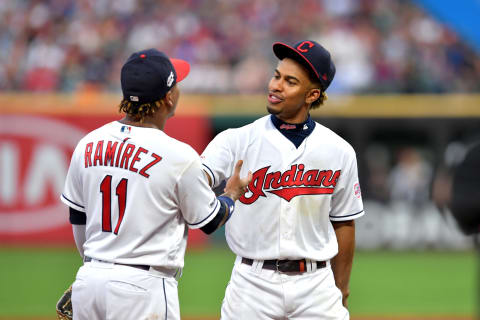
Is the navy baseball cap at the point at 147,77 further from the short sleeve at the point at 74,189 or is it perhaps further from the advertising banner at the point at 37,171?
the advertising banner at the point at 37,171

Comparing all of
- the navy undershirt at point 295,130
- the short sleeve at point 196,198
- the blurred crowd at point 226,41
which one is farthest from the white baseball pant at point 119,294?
the blurred crowd at point 226,41

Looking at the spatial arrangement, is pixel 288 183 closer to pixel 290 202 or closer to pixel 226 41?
pixel 290 202

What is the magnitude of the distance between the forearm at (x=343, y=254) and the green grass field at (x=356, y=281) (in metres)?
3.97

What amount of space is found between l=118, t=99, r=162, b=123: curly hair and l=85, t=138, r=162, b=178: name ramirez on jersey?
0.52ft

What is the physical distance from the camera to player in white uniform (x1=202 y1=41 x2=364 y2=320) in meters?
3.91

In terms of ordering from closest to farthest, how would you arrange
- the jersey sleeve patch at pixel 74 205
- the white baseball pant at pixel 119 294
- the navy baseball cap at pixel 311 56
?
the white baseball pant at pixel 119 294 < the jersey sleeve patch at pixel 74 205 < the navy baseball cap at pixel 311 56

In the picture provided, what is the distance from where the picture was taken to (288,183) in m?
3.97

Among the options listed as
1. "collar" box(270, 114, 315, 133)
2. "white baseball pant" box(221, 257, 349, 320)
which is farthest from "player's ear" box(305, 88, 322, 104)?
"white baseball pant" box(221, 257, 349, 320)

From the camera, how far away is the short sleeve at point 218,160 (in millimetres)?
3938

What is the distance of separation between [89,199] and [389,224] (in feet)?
29.4

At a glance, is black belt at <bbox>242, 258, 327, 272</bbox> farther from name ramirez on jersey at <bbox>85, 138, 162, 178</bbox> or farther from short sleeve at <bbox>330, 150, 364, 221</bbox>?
name ramirez on jersey at <bbox>85, 138, 162, 178</bbox>

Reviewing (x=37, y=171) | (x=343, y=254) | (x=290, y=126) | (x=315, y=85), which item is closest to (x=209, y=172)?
(x=290, y=126)

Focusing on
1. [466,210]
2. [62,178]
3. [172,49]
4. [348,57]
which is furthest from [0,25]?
[466,210]

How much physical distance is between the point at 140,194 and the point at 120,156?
0.62ft
